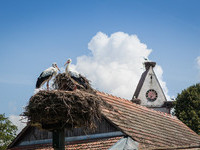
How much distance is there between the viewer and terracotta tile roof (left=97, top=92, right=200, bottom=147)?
14685 millimetres

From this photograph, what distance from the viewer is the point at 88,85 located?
34.5 ft

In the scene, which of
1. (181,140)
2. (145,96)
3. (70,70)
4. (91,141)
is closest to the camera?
(70,70)

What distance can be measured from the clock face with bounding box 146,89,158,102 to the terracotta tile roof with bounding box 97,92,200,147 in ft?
73.6

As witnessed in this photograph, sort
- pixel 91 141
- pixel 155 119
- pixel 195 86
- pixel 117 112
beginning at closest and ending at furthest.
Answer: pixel 91 141, pixel 117 112, pixel 155 119, pixel 195 86

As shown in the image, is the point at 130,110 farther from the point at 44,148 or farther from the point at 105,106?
the point at 44,148

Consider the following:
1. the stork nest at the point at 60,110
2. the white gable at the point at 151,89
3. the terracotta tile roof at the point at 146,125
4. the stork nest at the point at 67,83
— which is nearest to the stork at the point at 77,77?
the stork nest at the point at 67,83

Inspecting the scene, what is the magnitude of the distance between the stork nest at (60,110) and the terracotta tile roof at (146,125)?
17.8 ft

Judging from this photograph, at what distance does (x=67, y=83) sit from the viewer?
10289mm

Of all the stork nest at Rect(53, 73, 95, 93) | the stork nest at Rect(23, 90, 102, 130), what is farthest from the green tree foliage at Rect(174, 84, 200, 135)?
the stork nest at Rect(23, 90, 102, 130)

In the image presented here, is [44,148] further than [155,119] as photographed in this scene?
No

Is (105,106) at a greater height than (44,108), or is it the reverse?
A: (105,106)

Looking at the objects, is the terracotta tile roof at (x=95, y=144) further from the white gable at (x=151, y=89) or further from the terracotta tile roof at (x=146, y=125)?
the white gable at (x=151, y=89)

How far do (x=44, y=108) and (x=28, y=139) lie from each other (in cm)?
1003

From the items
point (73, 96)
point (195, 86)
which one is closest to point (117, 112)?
point (73, 96)
